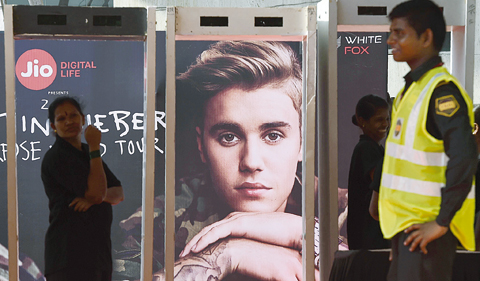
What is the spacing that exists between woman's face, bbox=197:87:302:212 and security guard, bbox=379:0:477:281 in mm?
1607

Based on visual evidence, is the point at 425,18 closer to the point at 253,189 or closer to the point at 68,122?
the point at 68,122

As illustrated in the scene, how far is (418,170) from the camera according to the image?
1.46 m

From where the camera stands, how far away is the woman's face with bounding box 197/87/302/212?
3.13 m

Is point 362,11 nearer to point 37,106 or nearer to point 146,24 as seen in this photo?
point 146,24

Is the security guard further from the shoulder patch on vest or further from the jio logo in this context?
Answer: the jio logo

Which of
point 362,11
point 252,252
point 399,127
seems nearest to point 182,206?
point 252,252

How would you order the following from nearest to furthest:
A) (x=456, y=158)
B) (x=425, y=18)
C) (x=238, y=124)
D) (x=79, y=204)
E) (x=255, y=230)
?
(x=456, y=158) < (x=425, y=18) < (x=79, y=204) < (x=238, y=124) < (x=255, y=230)

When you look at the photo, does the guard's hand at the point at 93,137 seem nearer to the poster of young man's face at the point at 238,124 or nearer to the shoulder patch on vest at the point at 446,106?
the poster of young man's face at the point at 238,124

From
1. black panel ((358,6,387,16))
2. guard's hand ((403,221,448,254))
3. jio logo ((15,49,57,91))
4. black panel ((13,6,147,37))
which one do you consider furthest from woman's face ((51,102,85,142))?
guard's hand ((403,221,448,254))

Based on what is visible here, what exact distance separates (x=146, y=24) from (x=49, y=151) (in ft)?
2.27

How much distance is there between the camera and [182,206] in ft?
10.5

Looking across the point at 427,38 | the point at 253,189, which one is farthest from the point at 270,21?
the point at 253,189

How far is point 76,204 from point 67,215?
0.20ft

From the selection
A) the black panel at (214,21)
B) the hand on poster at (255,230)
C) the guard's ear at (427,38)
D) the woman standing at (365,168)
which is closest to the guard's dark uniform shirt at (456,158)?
the guard's ear at (427,38)
